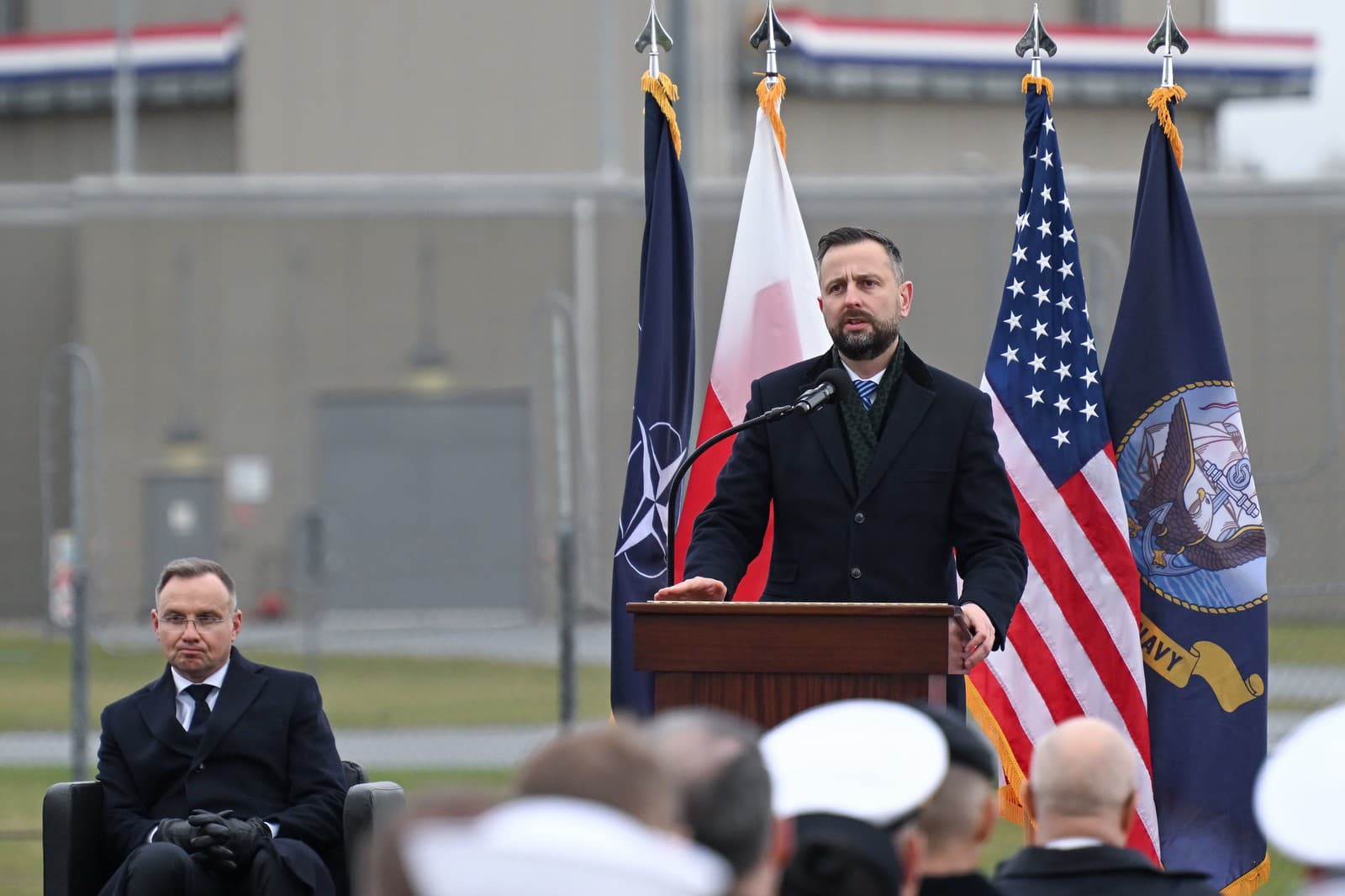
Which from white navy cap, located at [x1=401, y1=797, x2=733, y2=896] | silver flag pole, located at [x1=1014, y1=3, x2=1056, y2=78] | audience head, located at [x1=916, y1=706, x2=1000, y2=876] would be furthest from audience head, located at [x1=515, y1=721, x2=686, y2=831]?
silver flag pole, located at [x1=1014, y1=3, x2=1056, y2=78]

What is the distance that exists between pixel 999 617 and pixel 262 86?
27255 mm

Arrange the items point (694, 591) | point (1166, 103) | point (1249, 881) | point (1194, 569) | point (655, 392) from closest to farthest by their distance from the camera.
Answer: point (694, 591)
point (1249, 881)
point (1194, 569)
point (1166, 103)
point (655, 392)

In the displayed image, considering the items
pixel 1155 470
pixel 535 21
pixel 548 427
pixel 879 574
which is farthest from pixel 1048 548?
pixel 535 21

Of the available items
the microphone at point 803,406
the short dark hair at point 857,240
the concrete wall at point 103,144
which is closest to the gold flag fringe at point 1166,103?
the short dark hair at point 857,240

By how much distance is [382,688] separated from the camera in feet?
51.2

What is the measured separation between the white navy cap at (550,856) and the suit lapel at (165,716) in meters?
3.50

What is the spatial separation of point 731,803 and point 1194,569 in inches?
154

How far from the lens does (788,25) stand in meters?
31.7

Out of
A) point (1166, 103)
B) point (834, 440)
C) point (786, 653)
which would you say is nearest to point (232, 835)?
point (786, 653)

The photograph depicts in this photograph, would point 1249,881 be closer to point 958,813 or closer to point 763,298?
point 763,298

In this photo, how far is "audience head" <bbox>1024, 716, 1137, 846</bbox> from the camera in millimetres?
3111

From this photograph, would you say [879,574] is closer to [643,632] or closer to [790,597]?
[790,597]

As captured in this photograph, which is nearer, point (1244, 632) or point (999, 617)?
point (999, 617)

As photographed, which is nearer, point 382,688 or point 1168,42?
point 1168,42
